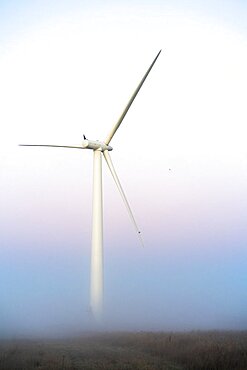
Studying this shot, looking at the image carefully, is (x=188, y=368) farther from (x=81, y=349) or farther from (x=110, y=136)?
(x=110, y=136)

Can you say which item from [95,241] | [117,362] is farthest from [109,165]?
[117,362]

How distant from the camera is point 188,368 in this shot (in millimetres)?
20828

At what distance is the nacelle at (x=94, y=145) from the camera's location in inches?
1648

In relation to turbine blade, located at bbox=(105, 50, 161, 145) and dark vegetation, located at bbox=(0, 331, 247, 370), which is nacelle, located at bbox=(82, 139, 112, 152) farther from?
dark vegetation, located at bbox=(0, 331, 247, 370)

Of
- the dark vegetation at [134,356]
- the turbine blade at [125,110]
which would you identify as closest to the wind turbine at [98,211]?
the turbine blade at [125,110]

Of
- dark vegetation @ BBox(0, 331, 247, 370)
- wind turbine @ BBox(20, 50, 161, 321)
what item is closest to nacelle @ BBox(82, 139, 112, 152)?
wind turbine @ BBox(20, 50, 161, 321)

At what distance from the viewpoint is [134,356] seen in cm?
2288

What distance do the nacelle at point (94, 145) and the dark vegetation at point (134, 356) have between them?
58.7 ft

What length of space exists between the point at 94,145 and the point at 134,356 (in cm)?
2282

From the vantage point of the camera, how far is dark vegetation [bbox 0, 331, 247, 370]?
2050cm

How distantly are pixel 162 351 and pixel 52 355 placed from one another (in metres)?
5.86

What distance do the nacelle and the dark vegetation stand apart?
17.9 metres

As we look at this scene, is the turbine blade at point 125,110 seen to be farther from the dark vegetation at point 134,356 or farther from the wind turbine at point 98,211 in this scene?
the dark vegetation at point 134,356

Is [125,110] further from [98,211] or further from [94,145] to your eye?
[98,211]
